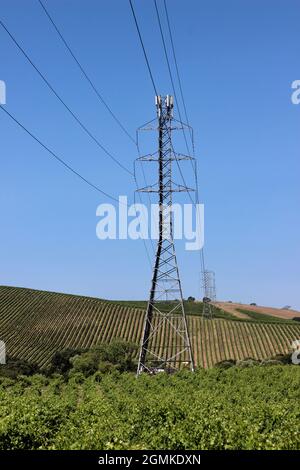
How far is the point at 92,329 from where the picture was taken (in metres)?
93.7

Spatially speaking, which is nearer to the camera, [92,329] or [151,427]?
[151,427]

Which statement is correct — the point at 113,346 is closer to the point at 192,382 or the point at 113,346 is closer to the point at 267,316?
the point at 192,382

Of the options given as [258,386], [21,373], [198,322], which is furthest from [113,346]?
[258,386]

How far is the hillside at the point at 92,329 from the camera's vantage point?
3241 inches

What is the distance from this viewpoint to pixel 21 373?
215 feet

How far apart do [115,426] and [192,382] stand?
79.5ft

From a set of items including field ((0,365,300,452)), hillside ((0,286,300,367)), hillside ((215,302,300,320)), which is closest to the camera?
field ((0,365,300,452))

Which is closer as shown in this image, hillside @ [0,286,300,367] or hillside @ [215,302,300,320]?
hillside @ [0,286,300,367]

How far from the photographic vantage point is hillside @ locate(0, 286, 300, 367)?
82.3 metres

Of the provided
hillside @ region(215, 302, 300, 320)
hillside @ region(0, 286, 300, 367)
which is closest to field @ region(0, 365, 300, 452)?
hillside @ region(0, 286, 300, 367)

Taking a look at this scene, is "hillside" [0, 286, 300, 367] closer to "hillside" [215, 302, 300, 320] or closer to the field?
"hillside" [215, 302, 300, 320]

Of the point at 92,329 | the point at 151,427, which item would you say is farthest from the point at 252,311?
the point at 151,427

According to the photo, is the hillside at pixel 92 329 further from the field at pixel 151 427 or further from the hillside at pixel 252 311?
the field at pixel 151 427

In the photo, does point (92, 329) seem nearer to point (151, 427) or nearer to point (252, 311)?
point (252, 311)
